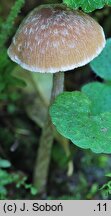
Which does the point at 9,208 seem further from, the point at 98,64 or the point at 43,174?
the point at 98,64

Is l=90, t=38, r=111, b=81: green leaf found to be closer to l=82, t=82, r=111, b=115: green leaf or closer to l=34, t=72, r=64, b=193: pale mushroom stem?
l=82, t=82, r=111, b=115: green leaf

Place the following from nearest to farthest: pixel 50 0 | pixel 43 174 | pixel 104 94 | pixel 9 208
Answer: pixel 9 208
pixel 104 94
pixel 50 0
pixel 43 174

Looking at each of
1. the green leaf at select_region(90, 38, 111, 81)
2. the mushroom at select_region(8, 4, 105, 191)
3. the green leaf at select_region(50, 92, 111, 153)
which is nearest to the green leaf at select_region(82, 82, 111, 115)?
the green leaf at select_region(90, 38, 111, 81)

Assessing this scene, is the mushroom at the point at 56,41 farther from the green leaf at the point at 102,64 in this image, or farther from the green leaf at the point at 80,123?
the green leaf at the point at 102,64

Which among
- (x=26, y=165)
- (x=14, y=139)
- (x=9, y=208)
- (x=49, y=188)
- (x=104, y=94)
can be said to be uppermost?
(x=104, y=94)

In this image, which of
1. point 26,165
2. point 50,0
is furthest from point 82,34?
point 26,165

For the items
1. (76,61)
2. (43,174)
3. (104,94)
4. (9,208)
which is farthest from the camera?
(43,174)

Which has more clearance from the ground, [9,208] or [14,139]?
[9,208]

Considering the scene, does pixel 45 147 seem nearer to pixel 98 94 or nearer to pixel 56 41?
pixel 98 94

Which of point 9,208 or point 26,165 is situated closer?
point 9,208
